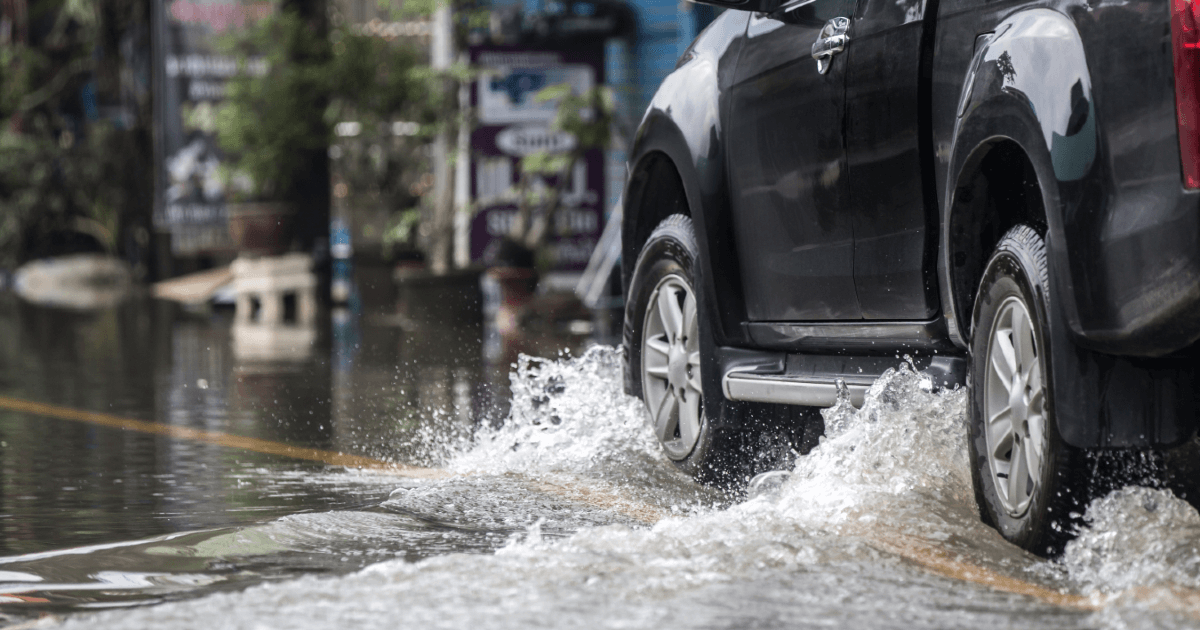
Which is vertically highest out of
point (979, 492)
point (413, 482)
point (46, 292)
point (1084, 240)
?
point (1084, 240)

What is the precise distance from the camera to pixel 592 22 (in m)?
17.0

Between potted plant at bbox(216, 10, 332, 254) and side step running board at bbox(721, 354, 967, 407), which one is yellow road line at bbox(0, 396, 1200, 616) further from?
potted plant at bbox(216, 10, 332, 254)

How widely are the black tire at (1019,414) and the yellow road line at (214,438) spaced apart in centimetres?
231

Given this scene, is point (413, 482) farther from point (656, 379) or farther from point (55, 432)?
point (55, 432)

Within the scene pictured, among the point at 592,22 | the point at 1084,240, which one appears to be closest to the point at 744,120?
the point at 1084,240

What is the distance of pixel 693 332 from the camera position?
17.3 ft

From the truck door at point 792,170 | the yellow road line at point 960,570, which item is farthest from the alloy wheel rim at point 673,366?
the yellow road line at point 960,570

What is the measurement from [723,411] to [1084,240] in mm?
1818

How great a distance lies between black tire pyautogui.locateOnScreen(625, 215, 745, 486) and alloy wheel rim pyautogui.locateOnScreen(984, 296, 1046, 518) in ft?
4.30

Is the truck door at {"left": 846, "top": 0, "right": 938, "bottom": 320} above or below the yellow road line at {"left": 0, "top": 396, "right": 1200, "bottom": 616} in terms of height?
above

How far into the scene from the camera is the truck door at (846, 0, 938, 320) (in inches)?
163

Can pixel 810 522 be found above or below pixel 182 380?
above

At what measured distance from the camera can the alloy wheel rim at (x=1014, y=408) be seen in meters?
3.57

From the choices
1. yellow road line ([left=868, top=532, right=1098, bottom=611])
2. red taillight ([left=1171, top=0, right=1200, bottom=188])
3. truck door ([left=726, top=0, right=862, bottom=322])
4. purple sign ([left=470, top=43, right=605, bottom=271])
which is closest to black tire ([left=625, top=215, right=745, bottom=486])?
truck door ([left=726, top=0, right=862, bottom=322])
